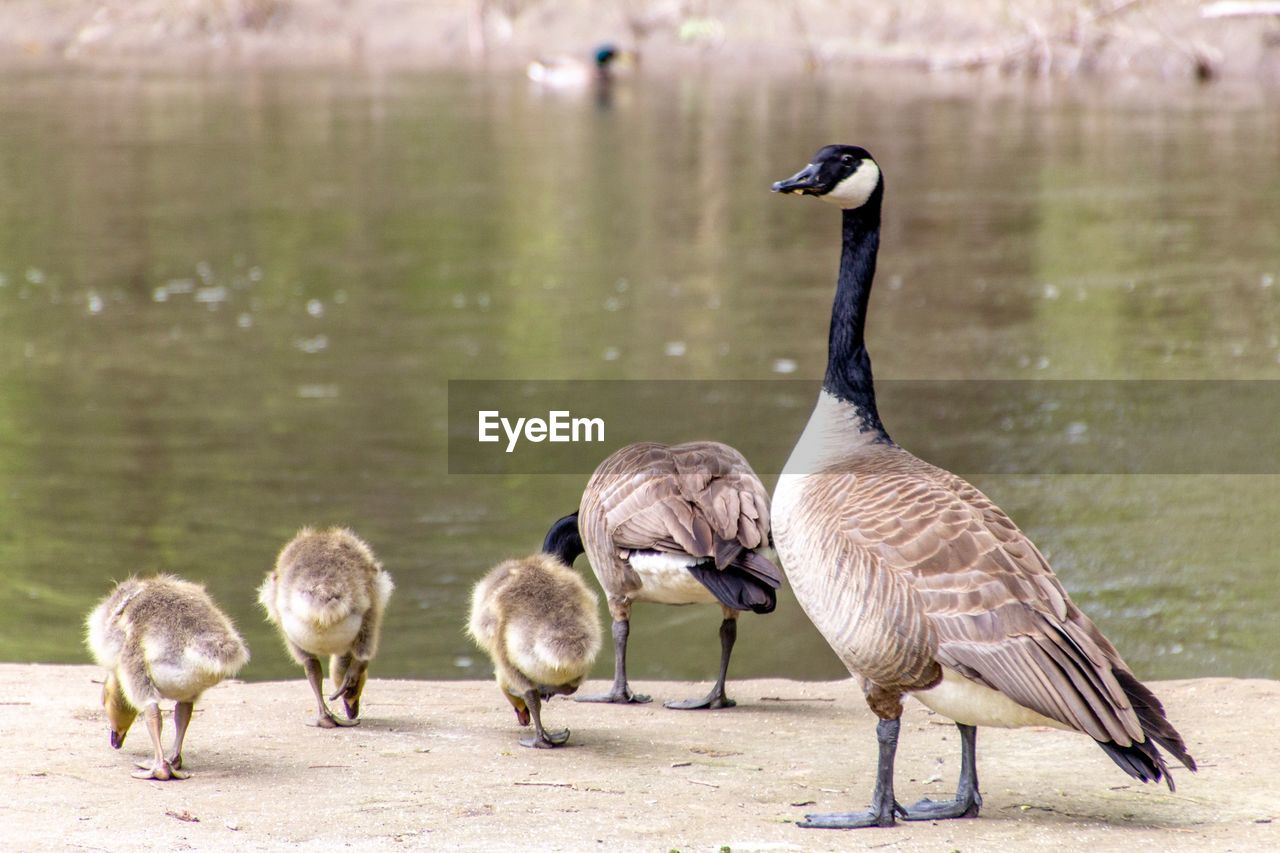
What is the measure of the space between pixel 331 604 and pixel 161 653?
628 millimetres

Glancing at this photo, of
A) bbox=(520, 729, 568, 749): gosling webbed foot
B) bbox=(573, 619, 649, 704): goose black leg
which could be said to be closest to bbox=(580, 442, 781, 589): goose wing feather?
bbox=(573, 619, 649, 704): goose black leg

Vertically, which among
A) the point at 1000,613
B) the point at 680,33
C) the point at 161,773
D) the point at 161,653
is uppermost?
the point at 680,33

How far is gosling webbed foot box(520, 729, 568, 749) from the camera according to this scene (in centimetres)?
506

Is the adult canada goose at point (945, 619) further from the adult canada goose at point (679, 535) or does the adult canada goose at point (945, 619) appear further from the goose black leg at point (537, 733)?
the goose black leg at point (537, 733)

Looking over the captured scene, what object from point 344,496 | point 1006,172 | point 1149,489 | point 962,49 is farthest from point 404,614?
point 962,49

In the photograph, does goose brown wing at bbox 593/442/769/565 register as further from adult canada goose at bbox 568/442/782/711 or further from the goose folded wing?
the goose folded wing

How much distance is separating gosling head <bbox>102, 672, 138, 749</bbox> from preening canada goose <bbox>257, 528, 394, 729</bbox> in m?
0.57

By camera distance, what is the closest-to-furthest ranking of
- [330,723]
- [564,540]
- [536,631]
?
[536,631]
[330,723]
[564,540]

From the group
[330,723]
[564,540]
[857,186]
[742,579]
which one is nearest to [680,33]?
[564,540]

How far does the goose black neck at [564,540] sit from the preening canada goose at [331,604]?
1.19 meters

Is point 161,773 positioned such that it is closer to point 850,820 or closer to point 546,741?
point 546,741

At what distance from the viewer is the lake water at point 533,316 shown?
7945mm

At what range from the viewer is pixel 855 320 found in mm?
5148

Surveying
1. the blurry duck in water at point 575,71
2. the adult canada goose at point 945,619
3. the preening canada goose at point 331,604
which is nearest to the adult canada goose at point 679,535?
the adult canada goose at point 945,619
